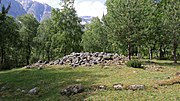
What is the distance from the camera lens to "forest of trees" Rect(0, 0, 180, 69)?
154 feet

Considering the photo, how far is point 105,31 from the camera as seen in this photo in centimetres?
5334

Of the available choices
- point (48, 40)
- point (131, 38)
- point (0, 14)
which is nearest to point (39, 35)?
point (48, 40)

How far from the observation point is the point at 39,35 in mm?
80688

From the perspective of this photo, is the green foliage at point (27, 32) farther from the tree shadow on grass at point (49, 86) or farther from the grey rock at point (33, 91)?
the grey rock at point (33, 91)

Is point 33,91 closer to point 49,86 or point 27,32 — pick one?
point 49,86

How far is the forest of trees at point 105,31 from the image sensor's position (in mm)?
47084

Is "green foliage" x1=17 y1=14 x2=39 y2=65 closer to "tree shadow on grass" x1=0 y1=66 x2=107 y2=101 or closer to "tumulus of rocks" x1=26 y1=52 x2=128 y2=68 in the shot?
"tumulus of rocks" x1=26 y1=52 x2=128 y2=68

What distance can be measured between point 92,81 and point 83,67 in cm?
1158

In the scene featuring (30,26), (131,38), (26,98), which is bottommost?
(26,98)

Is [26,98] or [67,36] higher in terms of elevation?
[67,36]

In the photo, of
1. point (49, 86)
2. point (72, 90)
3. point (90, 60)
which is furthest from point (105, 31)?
point (72, 90)

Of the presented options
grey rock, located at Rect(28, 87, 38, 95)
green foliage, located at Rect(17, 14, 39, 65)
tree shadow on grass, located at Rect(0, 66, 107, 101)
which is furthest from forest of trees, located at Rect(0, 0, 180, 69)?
grey rock, located at Rect(28, 87, 38, 95)

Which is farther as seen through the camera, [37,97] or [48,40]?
[48,40]

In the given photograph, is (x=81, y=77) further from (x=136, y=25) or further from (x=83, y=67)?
(x=136, y=25)
